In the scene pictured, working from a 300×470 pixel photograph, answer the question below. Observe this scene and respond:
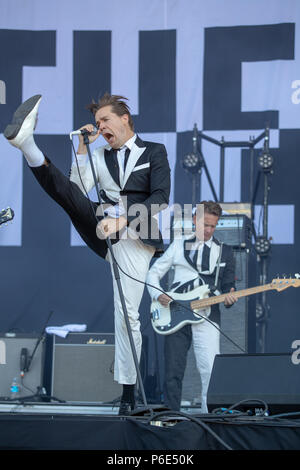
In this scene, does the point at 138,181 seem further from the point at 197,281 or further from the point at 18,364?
the point at 18,364

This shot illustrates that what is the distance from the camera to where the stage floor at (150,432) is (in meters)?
2.30

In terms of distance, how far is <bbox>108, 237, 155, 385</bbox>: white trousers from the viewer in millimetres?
3299

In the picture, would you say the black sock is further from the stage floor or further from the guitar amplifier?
the guitar amplifier

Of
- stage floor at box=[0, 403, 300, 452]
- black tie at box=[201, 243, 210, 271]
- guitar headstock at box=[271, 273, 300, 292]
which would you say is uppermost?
black tie at box=[201, 243, 210, 271]

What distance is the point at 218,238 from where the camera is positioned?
5.30 meters

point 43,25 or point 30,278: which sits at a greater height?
point 43,25

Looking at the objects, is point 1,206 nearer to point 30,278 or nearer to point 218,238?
point 30,278

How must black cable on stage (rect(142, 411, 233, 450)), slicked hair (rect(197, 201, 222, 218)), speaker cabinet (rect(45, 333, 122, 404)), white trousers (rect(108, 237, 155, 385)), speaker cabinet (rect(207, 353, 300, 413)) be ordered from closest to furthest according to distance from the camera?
black cable on stage (rect(142, 411, 233, 450))
speaker cabinet (rect(207, 353, 300, 413))
white trousers (rect(108, 237, 155, 385))
slicked hair (rect(197, 201, 222, 218))
speaker cabinet (rect(45, 333, 122, 404))

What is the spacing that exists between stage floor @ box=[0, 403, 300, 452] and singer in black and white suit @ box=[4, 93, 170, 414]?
0.79m

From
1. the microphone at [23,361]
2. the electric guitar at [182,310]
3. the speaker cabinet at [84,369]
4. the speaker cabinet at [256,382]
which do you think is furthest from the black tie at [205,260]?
the speaker cabinet at [256,382]

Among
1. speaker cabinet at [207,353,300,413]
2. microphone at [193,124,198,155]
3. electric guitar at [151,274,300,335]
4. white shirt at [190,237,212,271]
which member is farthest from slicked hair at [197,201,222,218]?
speaker cabinet at [207,353,300,413]

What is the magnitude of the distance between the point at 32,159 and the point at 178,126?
3238mm

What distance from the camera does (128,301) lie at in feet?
11.1

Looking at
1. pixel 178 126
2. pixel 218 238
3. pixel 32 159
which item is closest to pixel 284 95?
pixel 178 126
